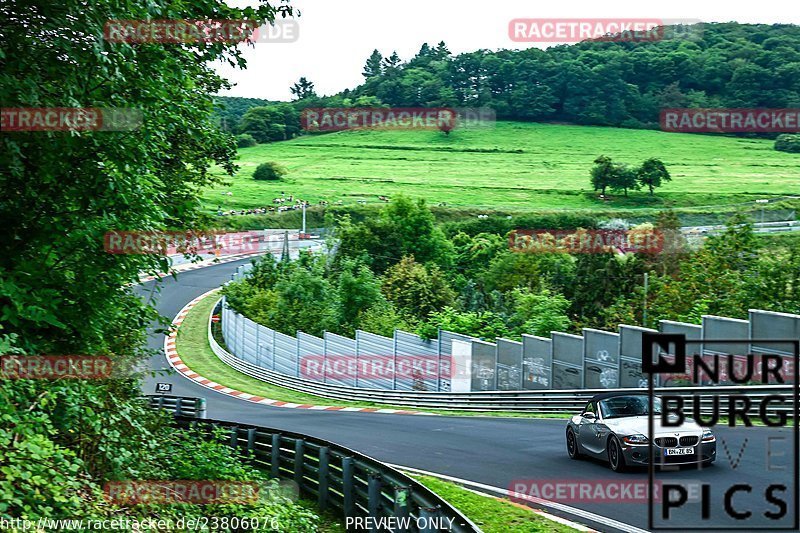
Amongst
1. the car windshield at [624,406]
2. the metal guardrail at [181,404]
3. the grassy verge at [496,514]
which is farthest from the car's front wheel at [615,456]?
the metal guardrail at [181,404]

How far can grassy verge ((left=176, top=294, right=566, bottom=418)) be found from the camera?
116 ft

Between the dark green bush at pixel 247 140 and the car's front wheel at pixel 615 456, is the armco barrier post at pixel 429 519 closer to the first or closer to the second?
the car's front wheel at pixel 615 456

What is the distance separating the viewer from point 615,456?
14.6 metres

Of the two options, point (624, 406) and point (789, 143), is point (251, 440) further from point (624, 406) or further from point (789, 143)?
point (789, 143)

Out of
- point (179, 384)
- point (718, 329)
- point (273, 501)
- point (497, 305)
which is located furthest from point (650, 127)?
point (273, 501)

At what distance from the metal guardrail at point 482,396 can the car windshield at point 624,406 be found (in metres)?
0.47

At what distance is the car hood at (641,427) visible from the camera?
1334cm

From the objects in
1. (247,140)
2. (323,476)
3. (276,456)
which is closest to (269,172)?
(247,140)

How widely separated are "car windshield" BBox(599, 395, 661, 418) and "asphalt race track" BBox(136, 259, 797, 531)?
1.03 meters

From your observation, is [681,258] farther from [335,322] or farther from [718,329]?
[718,329]

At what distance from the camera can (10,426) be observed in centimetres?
1018

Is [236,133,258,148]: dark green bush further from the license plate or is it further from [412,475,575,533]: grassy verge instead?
the license plate

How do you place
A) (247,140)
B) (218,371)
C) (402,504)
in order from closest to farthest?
1. (402,504)
2. (218,371)
3. (247,140)

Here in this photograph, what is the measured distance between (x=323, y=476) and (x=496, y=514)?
10.6ft
